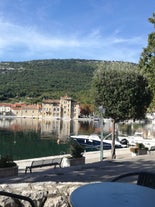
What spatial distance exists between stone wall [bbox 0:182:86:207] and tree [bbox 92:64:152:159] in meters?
13.1

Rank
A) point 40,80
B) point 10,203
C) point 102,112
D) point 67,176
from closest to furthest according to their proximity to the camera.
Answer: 1. point 10,203
2. point 67,176
3. point 102,112
4. point 40,80

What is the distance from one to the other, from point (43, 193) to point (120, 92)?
44.7 ft

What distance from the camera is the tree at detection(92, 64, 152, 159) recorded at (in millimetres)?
17375

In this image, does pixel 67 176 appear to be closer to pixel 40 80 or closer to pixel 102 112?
pixel 102 112

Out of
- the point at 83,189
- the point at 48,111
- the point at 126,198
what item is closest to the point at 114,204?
the point at 126,198

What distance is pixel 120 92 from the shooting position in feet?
57.2

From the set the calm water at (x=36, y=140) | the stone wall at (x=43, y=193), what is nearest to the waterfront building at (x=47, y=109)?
the calm water at (x=36, y=140)

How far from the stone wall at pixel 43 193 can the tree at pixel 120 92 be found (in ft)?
43.0

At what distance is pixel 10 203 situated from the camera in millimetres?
3875

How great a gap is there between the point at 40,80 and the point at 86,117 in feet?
135

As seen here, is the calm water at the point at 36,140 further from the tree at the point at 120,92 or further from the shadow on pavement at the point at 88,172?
the shadow on pavement at the point at 88,172

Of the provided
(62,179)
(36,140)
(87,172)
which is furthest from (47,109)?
(62,179)

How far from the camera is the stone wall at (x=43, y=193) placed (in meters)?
3.99

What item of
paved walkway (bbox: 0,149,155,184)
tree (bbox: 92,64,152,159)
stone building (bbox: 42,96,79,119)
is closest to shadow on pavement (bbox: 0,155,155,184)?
paved walkway (bbox: 0,149,155,184)
